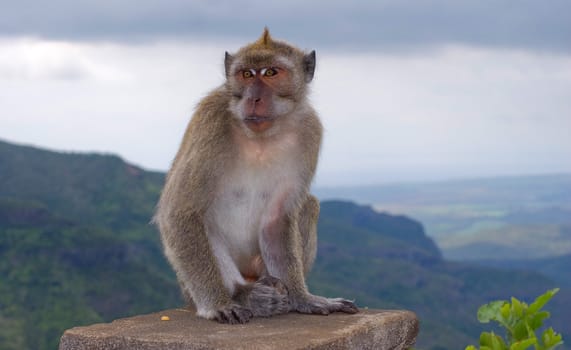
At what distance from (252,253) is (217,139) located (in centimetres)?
116

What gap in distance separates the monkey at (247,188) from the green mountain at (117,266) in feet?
181

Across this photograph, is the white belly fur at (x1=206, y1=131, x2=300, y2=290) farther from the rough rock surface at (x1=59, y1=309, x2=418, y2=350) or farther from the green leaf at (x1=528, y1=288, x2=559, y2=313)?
the green leaf at (x1=528, y1=288, x2=559, y2=313)

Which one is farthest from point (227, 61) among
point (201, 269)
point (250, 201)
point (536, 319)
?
point (536, 319)

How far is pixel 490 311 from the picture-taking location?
5875mm

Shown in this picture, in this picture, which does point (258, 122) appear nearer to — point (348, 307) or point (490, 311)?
point (348, 307)

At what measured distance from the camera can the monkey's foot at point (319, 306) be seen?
7.47m

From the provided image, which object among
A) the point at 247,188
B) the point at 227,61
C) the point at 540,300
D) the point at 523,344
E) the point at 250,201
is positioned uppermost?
the point at 227,61

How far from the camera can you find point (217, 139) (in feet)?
23.4

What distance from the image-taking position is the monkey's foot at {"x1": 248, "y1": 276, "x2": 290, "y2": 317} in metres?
7.23

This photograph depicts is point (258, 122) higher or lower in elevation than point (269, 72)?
lower

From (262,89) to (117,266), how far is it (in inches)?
3018

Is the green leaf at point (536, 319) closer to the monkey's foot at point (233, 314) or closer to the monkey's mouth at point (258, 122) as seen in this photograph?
the monkey's foot at point (233, 314)

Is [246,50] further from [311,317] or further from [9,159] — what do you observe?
[9,159]

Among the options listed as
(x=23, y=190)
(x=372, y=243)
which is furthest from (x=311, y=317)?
(x=372, y=243)
